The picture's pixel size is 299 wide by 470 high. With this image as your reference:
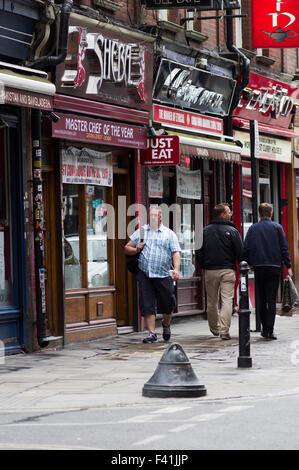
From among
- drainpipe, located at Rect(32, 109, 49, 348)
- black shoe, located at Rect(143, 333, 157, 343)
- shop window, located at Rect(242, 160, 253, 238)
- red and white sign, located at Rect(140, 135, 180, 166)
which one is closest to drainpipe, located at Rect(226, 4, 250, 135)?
shop window, located at Rect(242, 160, 253, 238)

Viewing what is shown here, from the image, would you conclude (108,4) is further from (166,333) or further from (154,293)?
(166,333)

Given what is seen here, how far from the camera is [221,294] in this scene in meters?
15.7

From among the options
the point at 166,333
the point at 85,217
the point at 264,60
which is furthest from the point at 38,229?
the point at 264,60

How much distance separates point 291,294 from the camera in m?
15.9

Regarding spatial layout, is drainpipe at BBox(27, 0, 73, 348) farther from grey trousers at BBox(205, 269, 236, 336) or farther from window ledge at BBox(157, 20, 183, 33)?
window ledge at BBox(157, 20, 183, 33)

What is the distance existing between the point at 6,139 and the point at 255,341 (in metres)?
4.42

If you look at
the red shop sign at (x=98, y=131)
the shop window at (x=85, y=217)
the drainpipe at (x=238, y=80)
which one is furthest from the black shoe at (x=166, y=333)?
the drainpipe at (x=238, y=80)

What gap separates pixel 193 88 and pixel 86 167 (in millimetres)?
4101

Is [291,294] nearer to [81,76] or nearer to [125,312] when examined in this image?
[125,312]

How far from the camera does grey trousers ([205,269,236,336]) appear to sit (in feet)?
51.2

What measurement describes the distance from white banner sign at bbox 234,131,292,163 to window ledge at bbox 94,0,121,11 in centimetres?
544
